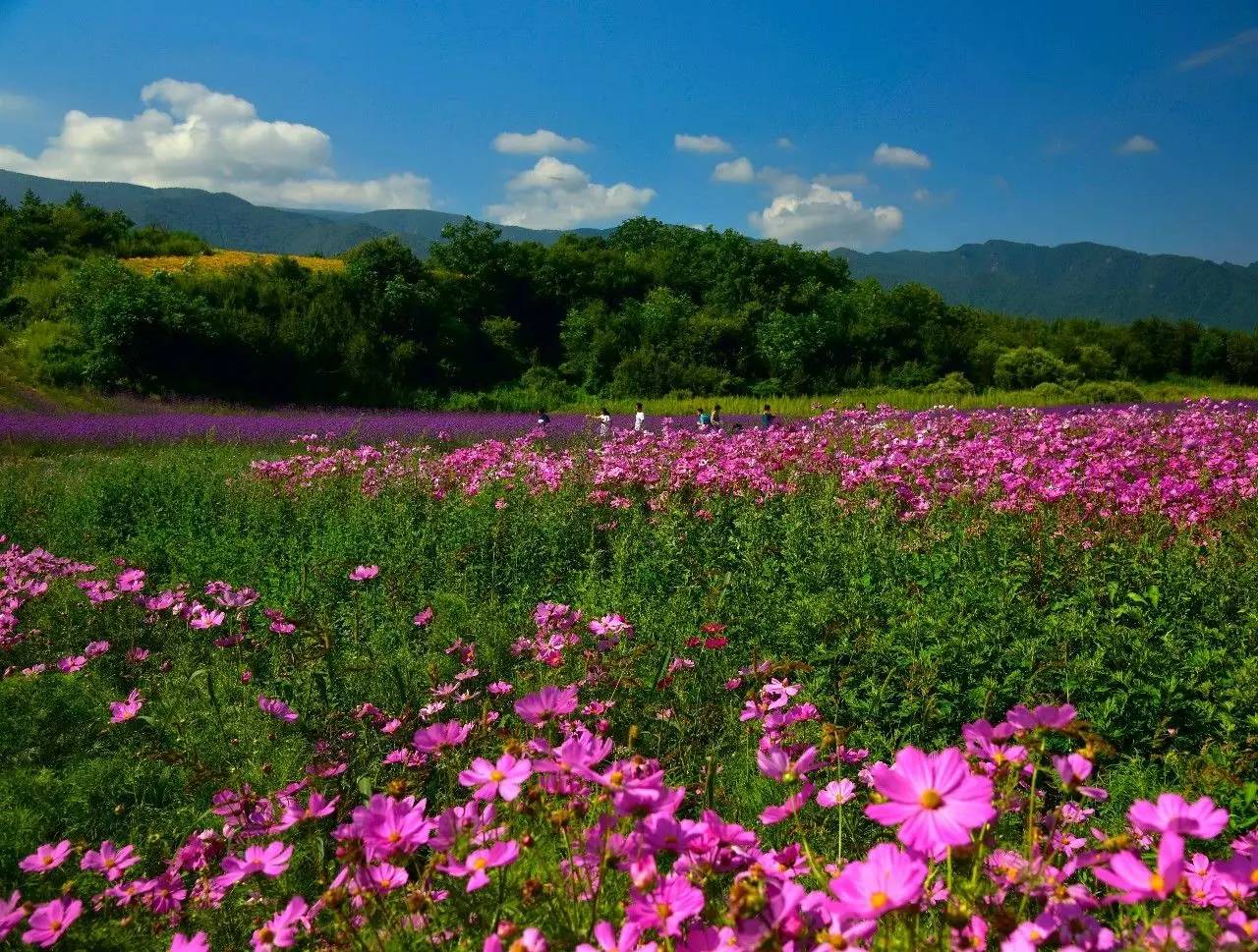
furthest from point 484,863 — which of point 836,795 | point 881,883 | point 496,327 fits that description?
point 496,327

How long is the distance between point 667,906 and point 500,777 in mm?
335

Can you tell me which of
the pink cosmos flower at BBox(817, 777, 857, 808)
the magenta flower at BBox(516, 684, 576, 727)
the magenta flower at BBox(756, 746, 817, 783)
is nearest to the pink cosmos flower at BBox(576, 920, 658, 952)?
the magenta flower at BBox(756, 746, 817, 783)

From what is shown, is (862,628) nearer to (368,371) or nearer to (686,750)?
(686,750)

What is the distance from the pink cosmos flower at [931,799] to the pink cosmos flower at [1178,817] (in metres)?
0.17

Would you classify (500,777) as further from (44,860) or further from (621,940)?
(44,860)

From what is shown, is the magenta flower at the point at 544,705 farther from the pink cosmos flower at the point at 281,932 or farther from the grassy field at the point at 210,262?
the grassy field at the point at 210,262

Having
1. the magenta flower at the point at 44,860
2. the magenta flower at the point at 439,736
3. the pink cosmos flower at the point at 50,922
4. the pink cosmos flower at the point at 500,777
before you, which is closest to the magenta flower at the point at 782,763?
the pink cosmos flower at the point at 500,777

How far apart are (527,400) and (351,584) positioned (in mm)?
21108

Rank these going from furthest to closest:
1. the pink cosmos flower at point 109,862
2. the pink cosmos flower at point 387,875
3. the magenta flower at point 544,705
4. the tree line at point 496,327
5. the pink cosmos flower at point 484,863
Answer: the tree line at point 496,327 < the pink cosmos flower at point 109,862 < the magenta flower at point 544,705 < the pink cosmos flower at point 387,875 < the pink cosmos flower at point 484,863

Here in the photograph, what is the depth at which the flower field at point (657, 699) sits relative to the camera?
3.34 feet

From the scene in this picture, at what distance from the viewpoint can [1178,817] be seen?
2.90ft

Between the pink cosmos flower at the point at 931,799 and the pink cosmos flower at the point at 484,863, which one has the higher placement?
the pink cosmos flower at the point at 931,799

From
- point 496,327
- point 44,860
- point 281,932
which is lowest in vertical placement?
point 44,860

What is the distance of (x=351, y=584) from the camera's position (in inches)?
182
